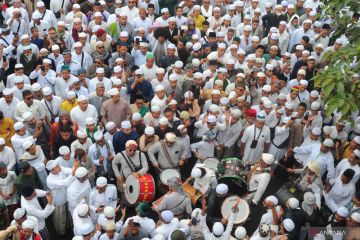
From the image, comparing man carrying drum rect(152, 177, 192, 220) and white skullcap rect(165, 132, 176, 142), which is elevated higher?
white skullcap rect(165, 132, 176, 142)

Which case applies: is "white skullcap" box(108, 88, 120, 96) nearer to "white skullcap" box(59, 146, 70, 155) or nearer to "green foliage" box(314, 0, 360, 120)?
"white skullcap" box(59, 146, 70, 155)

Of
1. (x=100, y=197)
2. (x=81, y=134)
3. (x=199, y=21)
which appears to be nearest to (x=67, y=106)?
(x=81, y=134)

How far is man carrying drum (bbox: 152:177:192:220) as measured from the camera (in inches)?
371

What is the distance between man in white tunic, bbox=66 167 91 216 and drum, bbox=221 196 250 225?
2378mm

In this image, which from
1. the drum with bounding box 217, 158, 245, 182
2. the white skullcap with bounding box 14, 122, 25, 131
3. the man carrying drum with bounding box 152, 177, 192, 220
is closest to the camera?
the man carrying drum with bounding box 152, 177, 192, 220

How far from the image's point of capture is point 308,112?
1192 cm

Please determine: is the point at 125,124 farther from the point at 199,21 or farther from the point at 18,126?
the point at 199,21

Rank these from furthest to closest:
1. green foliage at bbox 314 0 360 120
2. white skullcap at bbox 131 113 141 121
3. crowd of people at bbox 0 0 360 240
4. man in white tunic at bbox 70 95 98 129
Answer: man in white tunic at bbox 70 95 98 129 → white skullcap at bbox 131 113 141 121 → crowd of people at bbox 0 0 360 240 → green foliage at bbox 314 0 360 120

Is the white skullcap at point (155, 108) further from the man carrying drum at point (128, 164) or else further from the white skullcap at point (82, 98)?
the white skullcap at point (82, 98)

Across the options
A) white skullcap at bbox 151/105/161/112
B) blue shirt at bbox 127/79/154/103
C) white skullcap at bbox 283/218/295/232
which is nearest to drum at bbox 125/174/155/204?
white skullcap at bbox 151/105/161/112

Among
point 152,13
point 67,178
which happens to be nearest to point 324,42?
point 152,13

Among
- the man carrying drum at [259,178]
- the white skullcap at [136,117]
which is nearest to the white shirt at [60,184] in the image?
the white skullcap at [136,117]

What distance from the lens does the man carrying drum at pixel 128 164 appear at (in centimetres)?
1038

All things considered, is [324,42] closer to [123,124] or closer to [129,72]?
[129,72]
